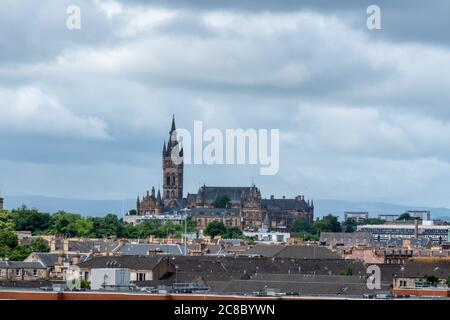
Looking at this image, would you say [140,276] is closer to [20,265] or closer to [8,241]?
[20,265]

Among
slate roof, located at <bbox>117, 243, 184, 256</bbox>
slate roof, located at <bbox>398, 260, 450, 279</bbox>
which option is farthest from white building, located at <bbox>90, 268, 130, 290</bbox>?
slate roof, located at <bbox>117, 243, 184, 256</bbox>

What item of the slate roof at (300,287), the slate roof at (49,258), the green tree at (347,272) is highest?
the slate roof at (49,258)

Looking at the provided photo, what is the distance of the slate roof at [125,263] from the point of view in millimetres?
108500

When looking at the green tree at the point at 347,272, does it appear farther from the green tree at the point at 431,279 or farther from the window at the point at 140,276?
the window at the point at 140,276

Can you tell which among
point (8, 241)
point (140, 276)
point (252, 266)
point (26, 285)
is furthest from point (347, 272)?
point (8, 241)

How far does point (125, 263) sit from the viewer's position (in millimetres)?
110438

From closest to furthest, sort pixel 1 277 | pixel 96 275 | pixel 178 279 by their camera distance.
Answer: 1. pixel 96 275
2. pixel 178 279
3. pixel 1 277

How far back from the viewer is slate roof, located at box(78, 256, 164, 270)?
356 feet

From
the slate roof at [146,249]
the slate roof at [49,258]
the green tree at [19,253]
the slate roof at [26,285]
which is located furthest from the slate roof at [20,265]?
the slate roof at [26,285]

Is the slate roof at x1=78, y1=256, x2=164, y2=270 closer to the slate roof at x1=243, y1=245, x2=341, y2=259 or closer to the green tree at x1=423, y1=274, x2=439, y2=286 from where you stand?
the green tree at x1=423, y1=274, x2=439, y2=286
